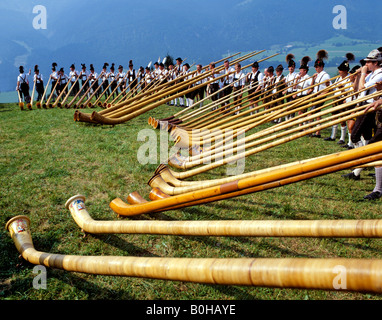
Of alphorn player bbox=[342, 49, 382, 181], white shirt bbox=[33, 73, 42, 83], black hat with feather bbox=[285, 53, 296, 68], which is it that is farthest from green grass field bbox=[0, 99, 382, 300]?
white shirt bbox=[33, 73, 42, 83]

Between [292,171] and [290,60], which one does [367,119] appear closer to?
[292,171]

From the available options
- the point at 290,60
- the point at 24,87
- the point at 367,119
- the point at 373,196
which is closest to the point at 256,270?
the point at 373,196

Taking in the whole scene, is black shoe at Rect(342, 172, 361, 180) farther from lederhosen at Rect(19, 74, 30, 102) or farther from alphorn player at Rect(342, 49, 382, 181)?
lederhosen at Rect(19, 74, 30, 102)

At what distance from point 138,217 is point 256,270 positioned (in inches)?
85.0

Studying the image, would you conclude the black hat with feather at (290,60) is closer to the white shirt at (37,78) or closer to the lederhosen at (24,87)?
the lederhosen at (24,87)

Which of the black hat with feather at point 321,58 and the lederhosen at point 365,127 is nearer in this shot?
the lederhosen at point 365,127

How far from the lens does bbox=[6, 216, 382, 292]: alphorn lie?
42.9 inches

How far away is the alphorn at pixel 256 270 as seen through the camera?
42.9 inches

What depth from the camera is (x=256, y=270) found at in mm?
1272

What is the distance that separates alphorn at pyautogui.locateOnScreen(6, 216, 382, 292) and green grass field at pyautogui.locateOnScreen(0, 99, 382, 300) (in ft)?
2.32

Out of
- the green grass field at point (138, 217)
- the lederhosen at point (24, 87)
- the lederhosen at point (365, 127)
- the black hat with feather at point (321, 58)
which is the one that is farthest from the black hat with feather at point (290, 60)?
the lederhosen at point (24, 87)

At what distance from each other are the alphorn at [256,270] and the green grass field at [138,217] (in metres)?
0.71
